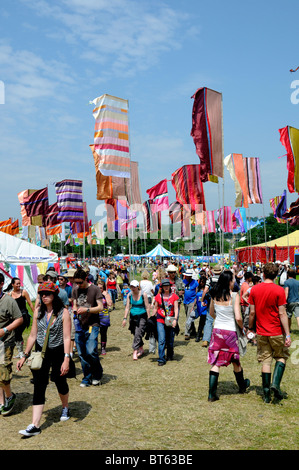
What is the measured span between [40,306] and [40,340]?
0.42m

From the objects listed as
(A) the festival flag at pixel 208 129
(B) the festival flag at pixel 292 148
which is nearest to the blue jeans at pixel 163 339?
(A) the festival flag at pixel 208 129

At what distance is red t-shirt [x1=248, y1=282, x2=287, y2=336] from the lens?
Result: 581 cm

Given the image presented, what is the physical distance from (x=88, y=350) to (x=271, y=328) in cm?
289

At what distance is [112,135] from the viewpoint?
13438 mm

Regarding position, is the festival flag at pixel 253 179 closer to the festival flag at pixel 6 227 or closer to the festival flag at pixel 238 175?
the festival flag at pixel 238 175

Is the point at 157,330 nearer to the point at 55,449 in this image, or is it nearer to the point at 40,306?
the point at 40,306

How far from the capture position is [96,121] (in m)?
13.3

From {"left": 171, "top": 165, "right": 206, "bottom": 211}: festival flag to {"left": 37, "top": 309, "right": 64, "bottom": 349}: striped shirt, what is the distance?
15.7 m

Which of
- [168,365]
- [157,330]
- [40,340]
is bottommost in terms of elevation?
[168,365]

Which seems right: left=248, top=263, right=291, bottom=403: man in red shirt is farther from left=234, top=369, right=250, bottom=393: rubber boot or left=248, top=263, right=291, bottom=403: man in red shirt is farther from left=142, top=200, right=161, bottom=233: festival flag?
left=142, top=200, right=161, bottom=233: festival flag

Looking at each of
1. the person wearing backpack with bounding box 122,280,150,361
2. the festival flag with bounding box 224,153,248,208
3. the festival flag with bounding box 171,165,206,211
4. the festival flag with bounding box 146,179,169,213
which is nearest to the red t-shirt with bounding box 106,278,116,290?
the festival flag with bounding box 171,165,206,211
